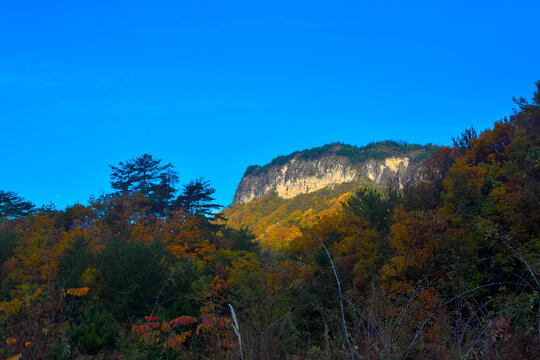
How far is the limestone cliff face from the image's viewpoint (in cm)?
15912

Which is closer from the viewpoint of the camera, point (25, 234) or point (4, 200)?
point (25, 234)

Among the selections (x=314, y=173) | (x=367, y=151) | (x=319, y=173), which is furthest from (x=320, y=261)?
(x=367, y=151)

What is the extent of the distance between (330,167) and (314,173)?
7950mm

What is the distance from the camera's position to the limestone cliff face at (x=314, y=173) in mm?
159125

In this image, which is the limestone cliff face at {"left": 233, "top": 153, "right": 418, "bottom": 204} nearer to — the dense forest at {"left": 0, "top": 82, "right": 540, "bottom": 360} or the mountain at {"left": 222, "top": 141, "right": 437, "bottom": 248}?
the mountain at {"left": 222, "top": 141, "right": 437, "bottom": 248}

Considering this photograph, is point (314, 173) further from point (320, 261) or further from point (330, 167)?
point (320, 261)

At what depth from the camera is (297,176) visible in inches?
7018

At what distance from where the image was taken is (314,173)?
174 meters

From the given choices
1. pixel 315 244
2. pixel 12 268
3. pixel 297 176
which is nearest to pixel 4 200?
pixel 12 268

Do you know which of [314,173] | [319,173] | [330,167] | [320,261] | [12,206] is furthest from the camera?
[314,173]

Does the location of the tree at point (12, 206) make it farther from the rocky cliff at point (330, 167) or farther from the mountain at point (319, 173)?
the rocky cliff at point (330, 167)

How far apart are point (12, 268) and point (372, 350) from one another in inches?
1095

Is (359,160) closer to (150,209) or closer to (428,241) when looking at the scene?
(150,209)

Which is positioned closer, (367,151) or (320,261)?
(320,261)
